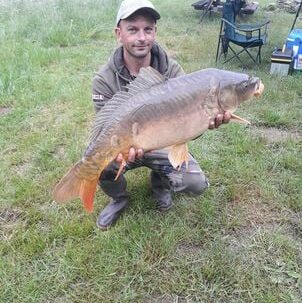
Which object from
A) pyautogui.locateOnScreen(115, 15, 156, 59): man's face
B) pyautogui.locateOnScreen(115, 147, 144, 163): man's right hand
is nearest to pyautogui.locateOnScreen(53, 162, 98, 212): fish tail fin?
pyautogui.locateOnScreen(115, 147, 144, 163): man's right hand

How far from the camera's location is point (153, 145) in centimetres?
227

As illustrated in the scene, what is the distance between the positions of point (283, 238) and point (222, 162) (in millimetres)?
1063

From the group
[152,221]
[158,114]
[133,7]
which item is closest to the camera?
[158,114]

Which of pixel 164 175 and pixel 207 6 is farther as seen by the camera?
pixel 207 6

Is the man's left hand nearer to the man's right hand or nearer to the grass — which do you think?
the man's right hand

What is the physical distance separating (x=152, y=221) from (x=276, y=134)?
1.95 metres

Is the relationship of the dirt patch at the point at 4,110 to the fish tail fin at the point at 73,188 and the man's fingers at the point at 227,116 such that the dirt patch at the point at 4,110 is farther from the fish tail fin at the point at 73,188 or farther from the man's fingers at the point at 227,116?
the man's fingers at the point at 227,116

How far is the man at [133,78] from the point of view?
2633mm

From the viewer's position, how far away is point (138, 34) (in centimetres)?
263

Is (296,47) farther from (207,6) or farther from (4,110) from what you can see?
(207,6)

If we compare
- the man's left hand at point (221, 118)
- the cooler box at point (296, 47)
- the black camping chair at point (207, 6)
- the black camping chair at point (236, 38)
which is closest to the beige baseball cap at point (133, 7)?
the man's left hand at point (221, 118)

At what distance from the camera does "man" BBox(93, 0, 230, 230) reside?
104 inches

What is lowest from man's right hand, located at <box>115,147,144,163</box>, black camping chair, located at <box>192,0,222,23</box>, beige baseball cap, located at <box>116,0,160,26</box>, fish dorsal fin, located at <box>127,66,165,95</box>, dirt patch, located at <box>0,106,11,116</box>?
dirt patch, located at <box>0,106,11,116</box>

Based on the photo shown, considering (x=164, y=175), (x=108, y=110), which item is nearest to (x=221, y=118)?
(x=108, y=110)
